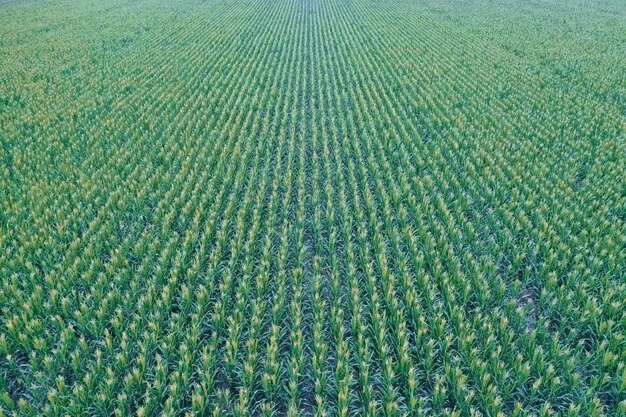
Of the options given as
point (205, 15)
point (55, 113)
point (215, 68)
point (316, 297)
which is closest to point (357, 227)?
point (316, 297)

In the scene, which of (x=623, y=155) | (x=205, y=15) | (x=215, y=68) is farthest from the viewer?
(x=205, y=15)

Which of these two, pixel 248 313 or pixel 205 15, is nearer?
pixel 248 313

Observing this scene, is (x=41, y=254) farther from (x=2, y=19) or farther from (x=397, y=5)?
(x=397, y=5)

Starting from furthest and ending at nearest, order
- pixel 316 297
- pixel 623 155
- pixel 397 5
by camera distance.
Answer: pixel 397 5, pixel 623 155, pixel 316 297

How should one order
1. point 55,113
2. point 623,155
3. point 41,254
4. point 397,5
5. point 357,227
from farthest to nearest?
point 397,5, point 55,113, point 623,155, point 357,227, point 41,254

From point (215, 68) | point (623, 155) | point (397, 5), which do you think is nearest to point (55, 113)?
point (215, 68)

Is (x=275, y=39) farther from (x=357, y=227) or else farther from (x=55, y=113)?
(x=357, y=227)
